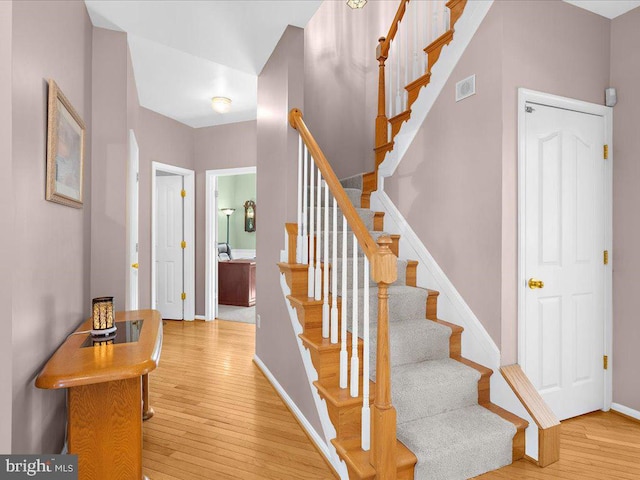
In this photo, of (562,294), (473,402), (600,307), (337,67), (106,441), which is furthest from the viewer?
(337,67)

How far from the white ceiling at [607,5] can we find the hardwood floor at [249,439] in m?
2.85

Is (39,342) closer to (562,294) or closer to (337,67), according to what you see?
(562,294)

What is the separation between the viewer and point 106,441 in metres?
1.66

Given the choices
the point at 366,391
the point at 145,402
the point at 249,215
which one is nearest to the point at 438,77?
the point at 366,391

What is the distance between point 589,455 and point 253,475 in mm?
1910

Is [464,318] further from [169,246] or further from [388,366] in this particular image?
[169,246]

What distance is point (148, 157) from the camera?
477 cm

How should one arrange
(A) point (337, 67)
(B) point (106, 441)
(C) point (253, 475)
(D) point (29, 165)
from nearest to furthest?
(D) point (29, 165) < (B) point (106, 441) < (C) point (253, 475) < (A) point (337, 67)

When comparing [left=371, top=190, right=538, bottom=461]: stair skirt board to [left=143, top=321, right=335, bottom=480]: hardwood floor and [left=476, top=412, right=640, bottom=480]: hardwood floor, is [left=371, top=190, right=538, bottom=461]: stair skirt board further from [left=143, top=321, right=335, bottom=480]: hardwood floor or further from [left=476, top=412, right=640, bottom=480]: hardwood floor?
[left=143, top=321, right=335, bottom=480]: hardwood floor

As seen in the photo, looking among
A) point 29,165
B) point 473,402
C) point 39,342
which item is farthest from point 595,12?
point 39,342

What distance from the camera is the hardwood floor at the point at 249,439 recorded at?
1.98 meters

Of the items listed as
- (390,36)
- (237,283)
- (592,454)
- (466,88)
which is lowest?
(592,454)

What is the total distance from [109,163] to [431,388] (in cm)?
267

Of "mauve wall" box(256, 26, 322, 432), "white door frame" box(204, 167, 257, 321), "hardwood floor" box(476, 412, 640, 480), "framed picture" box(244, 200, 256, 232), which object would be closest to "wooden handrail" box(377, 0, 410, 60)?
"mauve wall" box(256, 26, 322, 432)
